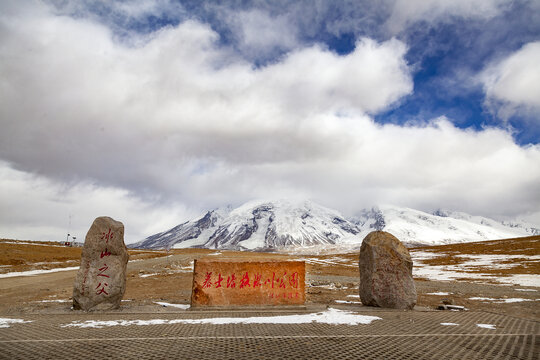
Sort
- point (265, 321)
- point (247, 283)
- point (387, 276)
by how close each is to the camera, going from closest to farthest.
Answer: point (265, 321)
point (247, 283)
point (387, 276)

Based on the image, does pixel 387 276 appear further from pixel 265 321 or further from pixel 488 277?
pixel 488 277

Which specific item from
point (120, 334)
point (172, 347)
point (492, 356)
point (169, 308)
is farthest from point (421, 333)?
point (169, 308)

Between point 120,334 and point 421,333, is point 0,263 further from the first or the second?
point 421,333

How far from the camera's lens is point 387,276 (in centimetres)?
1362

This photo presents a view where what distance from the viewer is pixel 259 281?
43.1ft

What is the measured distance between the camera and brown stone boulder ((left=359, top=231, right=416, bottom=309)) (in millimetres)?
13336

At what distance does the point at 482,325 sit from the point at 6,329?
12.5 metres

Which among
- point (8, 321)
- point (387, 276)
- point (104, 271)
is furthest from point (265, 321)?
point (8, 321)

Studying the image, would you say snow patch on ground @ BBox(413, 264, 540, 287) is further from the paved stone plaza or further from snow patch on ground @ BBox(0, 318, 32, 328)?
snow patch on ground @ BBox(0, 318, 32, 328)

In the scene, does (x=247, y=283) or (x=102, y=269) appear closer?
(x=102, y=269)

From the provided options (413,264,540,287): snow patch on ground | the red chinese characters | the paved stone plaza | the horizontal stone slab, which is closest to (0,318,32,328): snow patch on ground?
the paved stone plaza

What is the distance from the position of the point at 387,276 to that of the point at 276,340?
750cm

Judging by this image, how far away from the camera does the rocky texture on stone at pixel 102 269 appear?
39.7 ft

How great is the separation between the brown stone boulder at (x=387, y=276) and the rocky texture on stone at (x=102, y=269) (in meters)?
9.40
